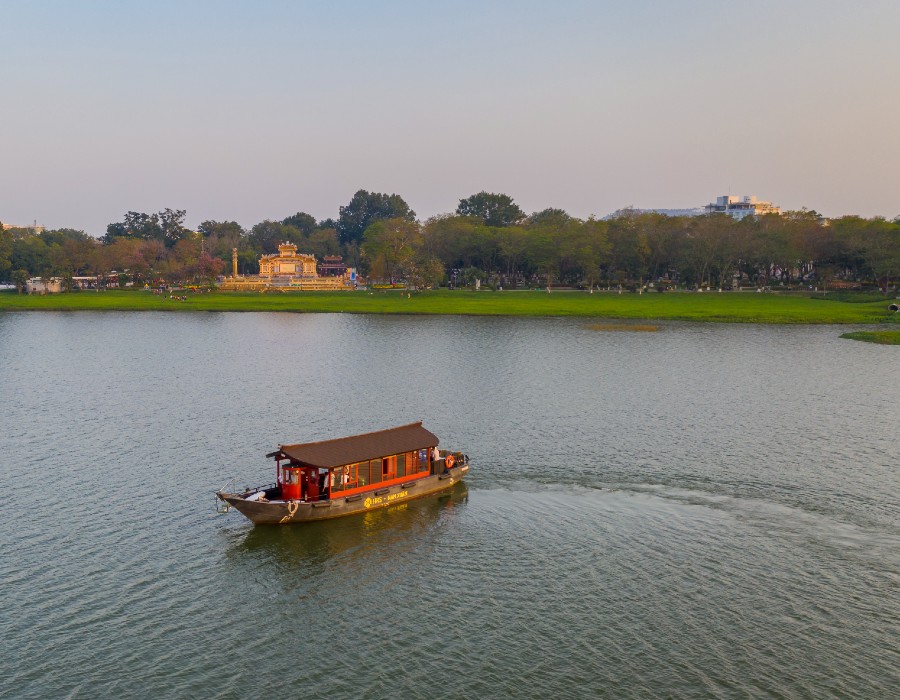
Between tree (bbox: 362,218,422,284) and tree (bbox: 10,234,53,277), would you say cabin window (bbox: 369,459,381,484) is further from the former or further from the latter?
tree (bbox: 10,234,53,277)

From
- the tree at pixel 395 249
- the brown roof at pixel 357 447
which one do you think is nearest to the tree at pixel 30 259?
the tree at pixel 395 249

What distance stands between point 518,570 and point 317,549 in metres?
8.52

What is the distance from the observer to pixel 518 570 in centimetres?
3206

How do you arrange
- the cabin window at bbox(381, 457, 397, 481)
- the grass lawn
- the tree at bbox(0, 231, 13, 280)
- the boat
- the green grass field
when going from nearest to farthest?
the boat
the cabin window at bbox(381, 457, 397, 481)
the grass lawn
the green grass field
the tree at bbox(0, 231, 13, 280)

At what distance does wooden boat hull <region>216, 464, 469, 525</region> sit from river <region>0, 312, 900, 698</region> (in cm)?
57

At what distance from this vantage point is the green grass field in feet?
399

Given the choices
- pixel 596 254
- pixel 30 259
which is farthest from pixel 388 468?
pixel 30 259

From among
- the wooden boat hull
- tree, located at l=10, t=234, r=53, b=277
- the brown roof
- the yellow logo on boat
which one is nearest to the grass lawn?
the brown roof

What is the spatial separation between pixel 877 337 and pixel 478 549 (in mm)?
80241

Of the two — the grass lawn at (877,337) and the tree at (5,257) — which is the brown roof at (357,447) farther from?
the tree at (5,257)

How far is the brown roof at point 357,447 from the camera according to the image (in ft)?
122

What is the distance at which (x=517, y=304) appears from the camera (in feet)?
450

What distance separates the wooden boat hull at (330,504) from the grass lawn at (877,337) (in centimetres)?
7366

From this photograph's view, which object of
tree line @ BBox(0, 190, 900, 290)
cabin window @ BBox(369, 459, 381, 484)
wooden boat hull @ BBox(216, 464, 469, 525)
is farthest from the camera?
tree line @ BBox(0, 190, 900, 290)
